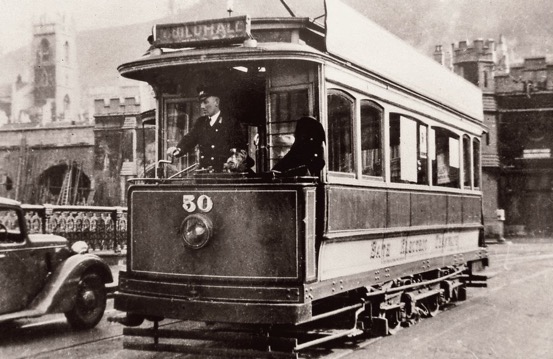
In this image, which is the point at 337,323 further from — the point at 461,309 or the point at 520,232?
the point at 520,232

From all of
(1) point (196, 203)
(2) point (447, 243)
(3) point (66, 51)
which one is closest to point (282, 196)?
(1) point (196, 203)

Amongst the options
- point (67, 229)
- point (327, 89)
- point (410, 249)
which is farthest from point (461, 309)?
point (67, 229)

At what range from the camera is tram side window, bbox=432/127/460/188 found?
9.62 m

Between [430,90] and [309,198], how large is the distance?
13.6ft

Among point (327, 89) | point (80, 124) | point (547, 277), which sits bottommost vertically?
point (547, 277)

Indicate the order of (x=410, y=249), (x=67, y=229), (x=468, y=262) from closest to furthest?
(x=410, y=249), (x=468, y=262), (x=67, y=229)

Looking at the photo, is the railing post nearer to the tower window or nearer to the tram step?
the tram step

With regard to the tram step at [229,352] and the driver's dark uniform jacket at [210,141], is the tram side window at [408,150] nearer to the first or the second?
the driver's dark uniform jacket at [210,141]

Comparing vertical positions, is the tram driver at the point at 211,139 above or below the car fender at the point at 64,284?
above

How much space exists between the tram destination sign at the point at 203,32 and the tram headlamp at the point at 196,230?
164cm

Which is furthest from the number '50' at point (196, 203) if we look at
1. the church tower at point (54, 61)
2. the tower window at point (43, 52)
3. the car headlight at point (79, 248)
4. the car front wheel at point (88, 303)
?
the tower window at point (43, 52)

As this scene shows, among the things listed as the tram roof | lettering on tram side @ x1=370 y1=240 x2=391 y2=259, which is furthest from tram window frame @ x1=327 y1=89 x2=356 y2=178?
lettering on tram side @ x1=370 y1=240 x2=391 y2=259

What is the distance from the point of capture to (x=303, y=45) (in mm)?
6383

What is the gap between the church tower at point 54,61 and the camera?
78562mm
